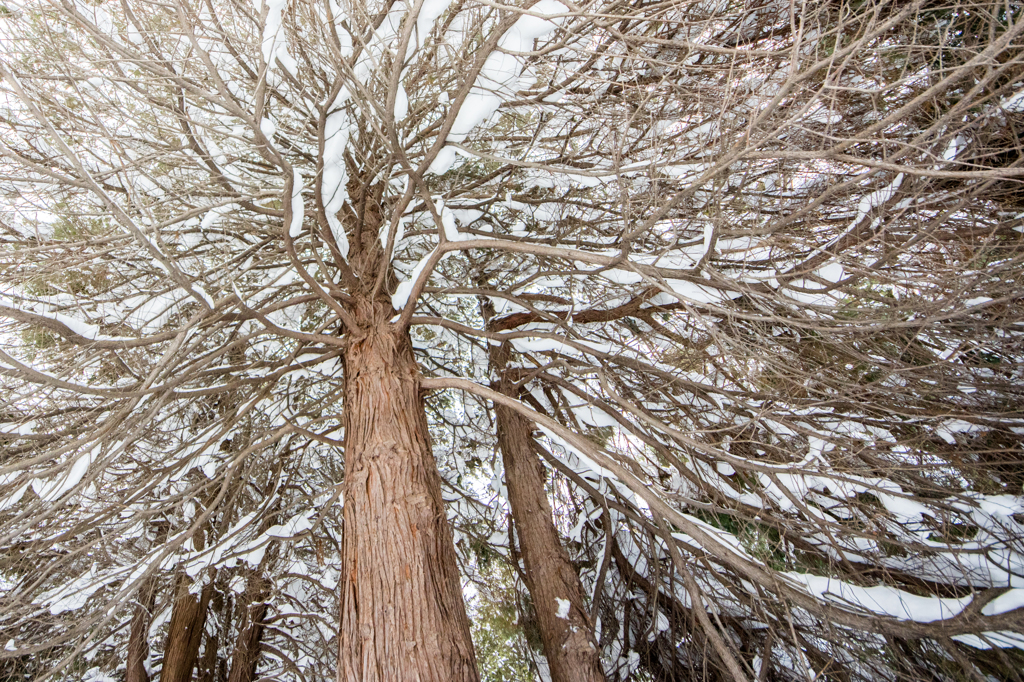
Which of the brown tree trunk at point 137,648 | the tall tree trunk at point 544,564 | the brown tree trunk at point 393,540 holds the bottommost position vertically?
the brown tree trunk at point 137,648

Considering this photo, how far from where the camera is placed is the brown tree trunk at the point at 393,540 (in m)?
2.39

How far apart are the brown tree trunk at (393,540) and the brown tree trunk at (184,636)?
11.6 feet

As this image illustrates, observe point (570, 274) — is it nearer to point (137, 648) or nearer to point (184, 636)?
point (184, 636)

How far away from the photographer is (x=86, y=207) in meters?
3.24

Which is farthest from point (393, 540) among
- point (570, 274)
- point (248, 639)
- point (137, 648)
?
point (137, 648)

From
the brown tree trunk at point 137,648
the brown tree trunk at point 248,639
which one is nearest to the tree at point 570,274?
the brown tree trunk at point 137,648

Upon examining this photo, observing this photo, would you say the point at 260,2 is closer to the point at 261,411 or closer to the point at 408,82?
the point at 408,82

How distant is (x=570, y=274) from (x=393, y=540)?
1.81m

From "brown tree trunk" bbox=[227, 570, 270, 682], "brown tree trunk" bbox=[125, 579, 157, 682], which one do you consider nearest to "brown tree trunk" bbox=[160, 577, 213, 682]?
"brown tree trunk" bbox=[125, 579, 157, 682]

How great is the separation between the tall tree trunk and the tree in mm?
30

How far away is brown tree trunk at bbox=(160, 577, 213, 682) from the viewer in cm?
514

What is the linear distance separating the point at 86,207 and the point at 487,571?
4.91 meters

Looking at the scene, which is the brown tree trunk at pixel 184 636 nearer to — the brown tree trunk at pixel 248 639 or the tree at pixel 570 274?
the brown tree trunk at pixel 248 639

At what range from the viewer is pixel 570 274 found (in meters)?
3.36
